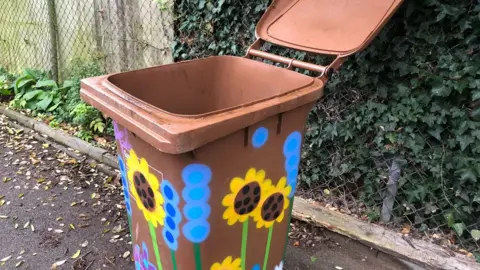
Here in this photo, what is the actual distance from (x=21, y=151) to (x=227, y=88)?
2.78m

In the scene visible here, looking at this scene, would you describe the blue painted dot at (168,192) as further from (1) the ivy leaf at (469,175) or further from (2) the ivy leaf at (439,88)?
(1) the ivy leaf at (469,175)

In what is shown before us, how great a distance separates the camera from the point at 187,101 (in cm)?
205

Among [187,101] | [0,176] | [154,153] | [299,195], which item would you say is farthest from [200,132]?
[0,176]

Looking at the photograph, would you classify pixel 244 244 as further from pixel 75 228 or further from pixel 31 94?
pixel 31 94

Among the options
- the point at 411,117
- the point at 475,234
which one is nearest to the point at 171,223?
the point at 411,117

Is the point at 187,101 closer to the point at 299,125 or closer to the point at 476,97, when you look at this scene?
the point at 299,125

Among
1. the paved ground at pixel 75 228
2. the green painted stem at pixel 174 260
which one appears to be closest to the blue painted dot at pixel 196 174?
the green painted stem at pixel 174 260

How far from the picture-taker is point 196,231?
1474 millimetres

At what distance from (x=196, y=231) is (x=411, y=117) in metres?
1.56

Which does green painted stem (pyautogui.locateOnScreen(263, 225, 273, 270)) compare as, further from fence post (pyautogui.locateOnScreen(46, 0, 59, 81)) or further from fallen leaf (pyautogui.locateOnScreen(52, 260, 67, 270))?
fence post (pyautogui.locateOnScreen(46, 0, 59, 81))

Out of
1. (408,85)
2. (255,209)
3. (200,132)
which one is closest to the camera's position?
(200,132)

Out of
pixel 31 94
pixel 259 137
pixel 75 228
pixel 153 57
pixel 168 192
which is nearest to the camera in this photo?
pixel 168 192

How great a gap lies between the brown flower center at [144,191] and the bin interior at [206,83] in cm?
38

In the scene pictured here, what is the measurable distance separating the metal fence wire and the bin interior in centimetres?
89
